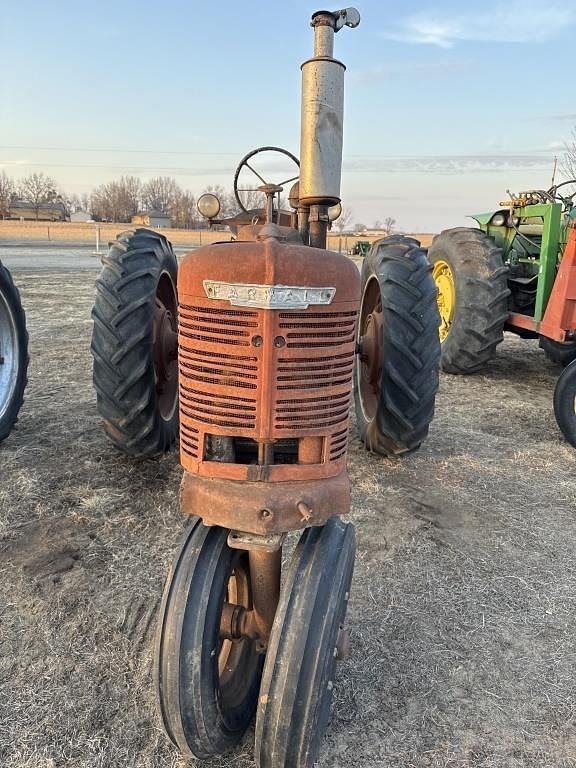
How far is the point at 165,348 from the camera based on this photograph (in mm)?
3539

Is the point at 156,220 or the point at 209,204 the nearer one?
the point at 209,204

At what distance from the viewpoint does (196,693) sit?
5.53 feet

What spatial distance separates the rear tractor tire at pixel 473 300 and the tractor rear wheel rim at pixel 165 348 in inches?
115

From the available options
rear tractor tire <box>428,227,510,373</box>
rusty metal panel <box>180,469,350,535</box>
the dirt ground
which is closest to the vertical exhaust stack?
rusty metal panel <box>180,469,350,535</box>

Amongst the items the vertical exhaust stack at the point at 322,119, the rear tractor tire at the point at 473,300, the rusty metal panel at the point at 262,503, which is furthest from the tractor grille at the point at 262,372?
the rear tractor tire at the point at 473,300

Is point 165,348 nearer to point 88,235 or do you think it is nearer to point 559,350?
point 559,350

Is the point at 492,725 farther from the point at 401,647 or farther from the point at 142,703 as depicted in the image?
the point at 142,703

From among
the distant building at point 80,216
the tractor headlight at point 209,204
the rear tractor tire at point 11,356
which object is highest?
the distant building at point 80,216

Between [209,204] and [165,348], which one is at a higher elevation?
[209,204]

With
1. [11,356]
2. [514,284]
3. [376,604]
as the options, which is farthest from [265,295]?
[514,284]

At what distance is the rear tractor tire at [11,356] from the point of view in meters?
4.03

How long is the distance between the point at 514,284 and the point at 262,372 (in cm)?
555

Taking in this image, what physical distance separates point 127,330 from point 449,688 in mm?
2309

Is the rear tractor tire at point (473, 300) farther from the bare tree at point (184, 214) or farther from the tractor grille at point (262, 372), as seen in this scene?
the bare tree at point (184, 214)
